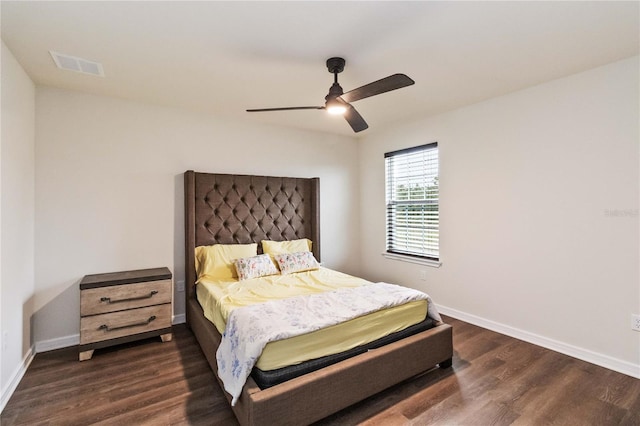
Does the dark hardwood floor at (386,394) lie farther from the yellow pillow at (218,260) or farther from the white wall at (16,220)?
the yellow pillow at (218,260)

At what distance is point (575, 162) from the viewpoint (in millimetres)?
2631

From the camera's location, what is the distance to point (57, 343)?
2830 millimetres

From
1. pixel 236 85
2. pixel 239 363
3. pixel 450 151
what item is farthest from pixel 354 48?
pixel 239 363

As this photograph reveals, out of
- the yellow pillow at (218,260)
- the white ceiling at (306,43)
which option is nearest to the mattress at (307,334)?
the yellow pillow at (218,260)

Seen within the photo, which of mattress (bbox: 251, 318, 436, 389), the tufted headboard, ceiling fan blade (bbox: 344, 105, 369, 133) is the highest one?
ceiling fan blade (bbox: 344, 105, 369, 133)

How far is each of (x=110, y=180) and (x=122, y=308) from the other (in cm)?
→ 130

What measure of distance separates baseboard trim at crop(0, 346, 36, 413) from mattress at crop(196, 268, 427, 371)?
1.33 meters

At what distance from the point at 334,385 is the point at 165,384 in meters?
1.34

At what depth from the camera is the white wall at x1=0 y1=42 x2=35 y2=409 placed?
6.89 feet

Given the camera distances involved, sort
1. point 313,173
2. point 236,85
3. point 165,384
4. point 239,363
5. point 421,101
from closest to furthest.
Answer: point 239,363
point 165,384
point 236,85
point 421,101
point 313,173

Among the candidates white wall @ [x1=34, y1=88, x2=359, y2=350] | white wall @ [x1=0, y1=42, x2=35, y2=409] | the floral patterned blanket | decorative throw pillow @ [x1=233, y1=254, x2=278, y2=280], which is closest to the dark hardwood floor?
white wall @ [x1=0, y1=42, x2=35, y2=409]

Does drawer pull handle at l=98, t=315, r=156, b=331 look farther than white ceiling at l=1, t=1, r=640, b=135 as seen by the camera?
Yes

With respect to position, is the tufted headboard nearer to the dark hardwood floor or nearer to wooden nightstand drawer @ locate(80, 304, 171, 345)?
wooden nightstand drawer @ locate(80, 304, 171, 345)

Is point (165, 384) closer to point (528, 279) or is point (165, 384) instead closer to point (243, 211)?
point (243, 211)
